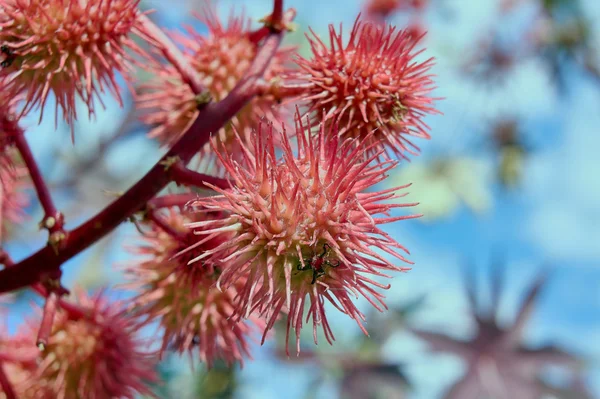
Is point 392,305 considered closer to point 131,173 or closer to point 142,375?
point 131,173

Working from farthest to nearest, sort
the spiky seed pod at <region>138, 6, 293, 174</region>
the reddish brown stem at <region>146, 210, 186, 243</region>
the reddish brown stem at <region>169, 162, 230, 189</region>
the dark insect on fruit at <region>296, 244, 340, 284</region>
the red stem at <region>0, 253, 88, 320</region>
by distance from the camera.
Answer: the spiky seed pod at <region>138, 6, 293, 174</region>
the red stem at <region>0, 253, 88, 320</region>
the reddish brown stem at <region>146, 210, 186, 243</region>
the reddish brown stem at <region>169, 162, 230, 189</region>
the dark insect on fruit at <region>296, 244, 340, 284</region>

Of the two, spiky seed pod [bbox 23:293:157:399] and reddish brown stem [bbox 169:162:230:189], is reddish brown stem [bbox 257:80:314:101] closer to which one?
reddish brown stem [bbox 169:162:230:189]

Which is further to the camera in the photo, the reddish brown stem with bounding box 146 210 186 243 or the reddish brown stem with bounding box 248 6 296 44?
the reddish brown stem with bounding box 248 6 296 44

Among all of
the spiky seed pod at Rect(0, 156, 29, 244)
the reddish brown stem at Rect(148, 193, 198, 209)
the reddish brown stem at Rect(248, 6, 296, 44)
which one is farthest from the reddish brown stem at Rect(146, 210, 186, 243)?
the reddish brown stem at Rect(248, 6, 296, 44)

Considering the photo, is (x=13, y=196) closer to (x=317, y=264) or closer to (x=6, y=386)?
(x=6, y=386)

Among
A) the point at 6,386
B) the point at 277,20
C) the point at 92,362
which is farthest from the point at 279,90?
the point at 6,386

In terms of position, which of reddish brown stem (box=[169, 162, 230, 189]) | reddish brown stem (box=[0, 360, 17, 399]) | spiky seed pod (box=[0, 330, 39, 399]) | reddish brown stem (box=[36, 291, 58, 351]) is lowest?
reddish brown stem (box=[0, 360, 17, 399])

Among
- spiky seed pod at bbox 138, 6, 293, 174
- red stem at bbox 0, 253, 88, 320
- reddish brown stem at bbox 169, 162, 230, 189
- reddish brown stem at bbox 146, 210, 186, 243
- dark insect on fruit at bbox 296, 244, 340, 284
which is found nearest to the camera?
dark insect on fruit at bbox 296, 244, 340, 284
